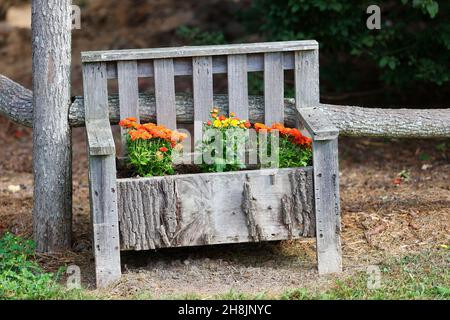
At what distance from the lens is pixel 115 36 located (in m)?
10.8

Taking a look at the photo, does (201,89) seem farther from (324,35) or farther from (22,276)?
(324,35)

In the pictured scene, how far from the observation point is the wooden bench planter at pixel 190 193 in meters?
4.89

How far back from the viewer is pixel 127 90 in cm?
532

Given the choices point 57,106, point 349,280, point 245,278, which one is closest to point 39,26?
point 57,106

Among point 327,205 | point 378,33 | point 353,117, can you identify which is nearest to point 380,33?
point 378,33

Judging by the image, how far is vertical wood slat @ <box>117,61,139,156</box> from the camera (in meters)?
5.27

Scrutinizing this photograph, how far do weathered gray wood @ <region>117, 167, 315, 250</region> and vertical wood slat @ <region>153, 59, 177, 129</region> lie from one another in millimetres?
584

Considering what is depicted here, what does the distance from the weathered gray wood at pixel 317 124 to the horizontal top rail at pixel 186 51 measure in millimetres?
400

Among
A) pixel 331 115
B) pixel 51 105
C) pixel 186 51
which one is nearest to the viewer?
pixel 186 51

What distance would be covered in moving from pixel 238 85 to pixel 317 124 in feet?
2.05

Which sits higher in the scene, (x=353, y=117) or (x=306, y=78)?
(x=306, y=78)

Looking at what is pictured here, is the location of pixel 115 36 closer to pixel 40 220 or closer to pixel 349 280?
pixel 40 220

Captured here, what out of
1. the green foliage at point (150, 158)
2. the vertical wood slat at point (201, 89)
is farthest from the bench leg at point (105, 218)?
the vertical wood slat at point (201, 89)

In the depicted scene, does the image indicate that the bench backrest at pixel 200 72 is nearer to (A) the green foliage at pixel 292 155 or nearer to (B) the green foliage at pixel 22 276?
(A) the green foliage at pixel 292 155
